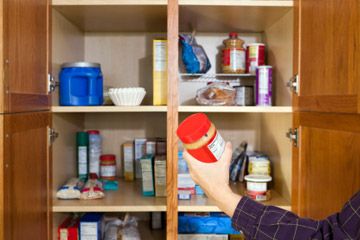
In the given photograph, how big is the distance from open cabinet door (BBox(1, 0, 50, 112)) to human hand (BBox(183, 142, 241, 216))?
460 mm

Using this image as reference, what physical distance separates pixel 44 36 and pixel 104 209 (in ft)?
1.92

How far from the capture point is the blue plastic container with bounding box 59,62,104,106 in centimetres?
148

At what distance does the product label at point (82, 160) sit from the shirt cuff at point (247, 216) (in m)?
1.03

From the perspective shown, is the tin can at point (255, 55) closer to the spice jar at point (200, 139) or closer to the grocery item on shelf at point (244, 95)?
the grocery item on shelf at point (244, 95)

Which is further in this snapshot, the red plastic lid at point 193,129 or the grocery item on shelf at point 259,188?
the grocery item on shelf at point 259,188

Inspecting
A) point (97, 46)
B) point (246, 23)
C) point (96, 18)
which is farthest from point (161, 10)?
point (97, 46)

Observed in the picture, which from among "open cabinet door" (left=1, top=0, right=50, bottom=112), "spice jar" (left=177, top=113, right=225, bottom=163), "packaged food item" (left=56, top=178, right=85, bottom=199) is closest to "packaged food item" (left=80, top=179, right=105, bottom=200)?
"packaged food item" (left=56, top=178, right=85, bottom=199)

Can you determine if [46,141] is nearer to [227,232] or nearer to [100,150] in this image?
[100,150]

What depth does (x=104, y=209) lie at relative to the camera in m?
1.42

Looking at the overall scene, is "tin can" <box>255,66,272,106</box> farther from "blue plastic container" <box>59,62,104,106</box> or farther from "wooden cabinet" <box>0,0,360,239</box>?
"blue plastic container" <box>59,62,104,106</box>

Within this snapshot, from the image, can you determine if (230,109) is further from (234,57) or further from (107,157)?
(107,157)

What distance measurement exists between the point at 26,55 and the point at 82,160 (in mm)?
773

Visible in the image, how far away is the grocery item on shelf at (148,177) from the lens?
1.57m

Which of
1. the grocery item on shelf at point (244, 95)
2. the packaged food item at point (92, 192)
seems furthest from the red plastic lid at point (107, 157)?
the grocery item on shelf at point (244, 95)
